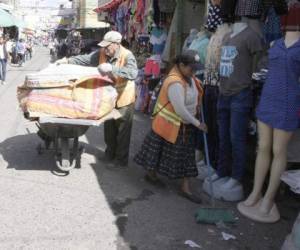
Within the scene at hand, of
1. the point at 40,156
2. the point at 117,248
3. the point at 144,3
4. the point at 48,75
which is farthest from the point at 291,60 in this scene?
the point at 144,3

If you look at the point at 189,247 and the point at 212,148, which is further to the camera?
the point at 212,148

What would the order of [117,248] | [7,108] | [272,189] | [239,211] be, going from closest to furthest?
[117,248], [272,189], [239,211], [7,108]

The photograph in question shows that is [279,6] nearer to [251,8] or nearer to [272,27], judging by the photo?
[251,8]

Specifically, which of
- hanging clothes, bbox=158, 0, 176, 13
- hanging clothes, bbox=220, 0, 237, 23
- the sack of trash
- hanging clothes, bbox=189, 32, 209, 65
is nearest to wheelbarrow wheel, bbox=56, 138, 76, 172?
the sack of trash

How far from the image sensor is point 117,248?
4.30 meters

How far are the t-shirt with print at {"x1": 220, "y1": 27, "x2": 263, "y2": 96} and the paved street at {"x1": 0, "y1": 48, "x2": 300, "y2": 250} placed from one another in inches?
55.9

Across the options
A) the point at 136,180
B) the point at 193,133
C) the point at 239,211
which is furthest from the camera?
the point at 136,180

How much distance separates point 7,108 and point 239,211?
24.9ft

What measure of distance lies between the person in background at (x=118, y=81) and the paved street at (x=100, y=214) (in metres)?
0.30

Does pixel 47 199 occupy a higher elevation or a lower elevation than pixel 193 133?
lower

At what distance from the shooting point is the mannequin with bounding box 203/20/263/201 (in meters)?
5.39

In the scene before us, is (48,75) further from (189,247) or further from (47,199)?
(189,247)

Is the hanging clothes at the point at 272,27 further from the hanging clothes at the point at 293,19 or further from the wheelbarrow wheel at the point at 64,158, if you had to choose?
the wheelbarrow wheel at the point at 64,158

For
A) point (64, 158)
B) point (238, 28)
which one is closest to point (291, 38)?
point (238, 28)
